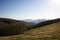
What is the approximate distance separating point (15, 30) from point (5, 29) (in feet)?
8.87

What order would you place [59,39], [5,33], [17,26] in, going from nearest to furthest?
[59,39] → [5,33] → [17,26]

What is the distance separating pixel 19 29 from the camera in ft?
119

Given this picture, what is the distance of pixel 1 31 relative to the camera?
33.2m

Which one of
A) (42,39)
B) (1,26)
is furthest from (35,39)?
(1,26)

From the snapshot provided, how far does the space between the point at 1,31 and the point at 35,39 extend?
43.3ft

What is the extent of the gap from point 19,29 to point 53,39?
15433mm

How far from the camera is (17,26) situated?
117ft

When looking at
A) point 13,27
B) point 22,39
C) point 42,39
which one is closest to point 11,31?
point 13,27

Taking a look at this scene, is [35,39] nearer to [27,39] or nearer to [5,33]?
[27,39]

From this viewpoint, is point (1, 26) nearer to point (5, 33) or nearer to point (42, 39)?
point (5, 33)

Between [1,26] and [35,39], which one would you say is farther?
[1,26]

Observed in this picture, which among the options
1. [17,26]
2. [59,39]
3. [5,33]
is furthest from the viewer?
[17,26]

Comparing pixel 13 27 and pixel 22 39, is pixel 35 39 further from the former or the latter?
pixel 13 27

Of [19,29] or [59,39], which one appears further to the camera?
[19,29]
